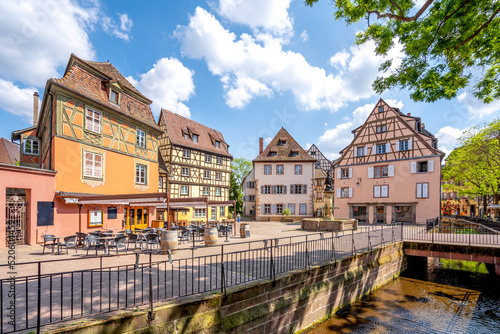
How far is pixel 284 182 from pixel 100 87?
23894mm

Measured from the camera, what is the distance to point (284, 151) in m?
35.3

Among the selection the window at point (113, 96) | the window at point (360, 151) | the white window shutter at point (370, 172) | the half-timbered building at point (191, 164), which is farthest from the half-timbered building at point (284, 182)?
the window at point (113, 96)

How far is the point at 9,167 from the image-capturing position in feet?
36.4

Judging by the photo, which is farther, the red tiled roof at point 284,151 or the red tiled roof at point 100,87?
the red tiled roof at point 284,151

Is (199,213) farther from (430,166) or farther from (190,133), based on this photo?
(430,166)

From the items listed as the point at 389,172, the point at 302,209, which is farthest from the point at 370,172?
the point at 302,209

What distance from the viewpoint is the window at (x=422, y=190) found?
25.9 m

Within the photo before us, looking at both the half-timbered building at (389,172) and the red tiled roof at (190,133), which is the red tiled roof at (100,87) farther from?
the half-timbered building at (389,172)

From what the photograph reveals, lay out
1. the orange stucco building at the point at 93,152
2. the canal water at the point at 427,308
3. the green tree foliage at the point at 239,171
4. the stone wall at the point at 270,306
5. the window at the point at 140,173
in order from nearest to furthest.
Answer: the stone wall at the point at 270,306, the canal water at the point at 427,308, the orange stucco building at the point at 93,152, the window at the point at 140,173, the green tree foliage at the point at 239,171

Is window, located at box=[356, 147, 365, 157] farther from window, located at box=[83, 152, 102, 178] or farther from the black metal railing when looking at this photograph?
window, located at box=[83, 152, 102, 178]

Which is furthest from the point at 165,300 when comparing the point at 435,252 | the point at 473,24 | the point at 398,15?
the point at 435,252

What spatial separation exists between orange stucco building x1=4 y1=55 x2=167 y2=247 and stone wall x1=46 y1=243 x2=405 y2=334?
21.5 ft

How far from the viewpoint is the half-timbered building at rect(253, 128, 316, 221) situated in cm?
3366

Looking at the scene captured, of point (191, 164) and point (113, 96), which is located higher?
point (113, 96)
